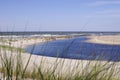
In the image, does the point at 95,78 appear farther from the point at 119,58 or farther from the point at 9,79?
the point at 119,58

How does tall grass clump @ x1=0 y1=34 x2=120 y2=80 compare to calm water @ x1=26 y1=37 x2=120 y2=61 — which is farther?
calm water @ x1=26 y1=37 x2=120 y2=61

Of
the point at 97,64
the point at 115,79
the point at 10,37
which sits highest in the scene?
the point at 10,37

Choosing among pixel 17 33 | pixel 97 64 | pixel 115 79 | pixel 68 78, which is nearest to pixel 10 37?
pixel 17 33

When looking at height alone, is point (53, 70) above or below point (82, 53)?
above

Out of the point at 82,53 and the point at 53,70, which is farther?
the point at 82,53

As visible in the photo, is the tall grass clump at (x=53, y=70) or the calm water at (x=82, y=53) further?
the calm water at (x=82, y=53)

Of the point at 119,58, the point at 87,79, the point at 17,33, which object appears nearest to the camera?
the point at 87,79

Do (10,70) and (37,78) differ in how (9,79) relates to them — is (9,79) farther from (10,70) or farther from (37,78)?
(37,78)

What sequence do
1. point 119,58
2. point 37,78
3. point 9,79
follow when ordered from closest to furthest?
1. point 9,79
2. point 37,78
3. point 119,58

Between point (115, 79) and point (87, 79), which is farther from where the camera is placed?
point (115, 79)

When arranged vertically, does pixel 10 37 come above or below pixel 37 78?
above
